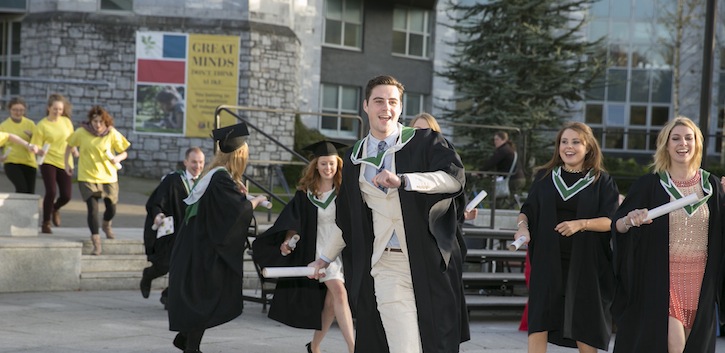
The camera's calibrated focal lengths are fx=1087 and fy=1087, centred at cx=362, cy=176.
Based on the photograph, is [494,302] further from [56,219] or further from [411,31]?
[411,31]

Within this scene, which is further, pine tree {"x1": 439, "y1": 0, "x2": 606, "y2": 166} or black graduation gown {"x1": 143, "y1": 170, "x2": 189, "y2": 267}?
pine tree {"x1": 439, "y1": 0, "x2": 606, "y2": 166}

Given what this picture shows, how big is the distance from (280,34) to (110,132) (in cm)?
1380

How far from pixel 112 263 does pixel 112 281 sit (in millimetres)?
382

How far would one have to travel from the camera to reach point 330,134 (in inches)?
1258

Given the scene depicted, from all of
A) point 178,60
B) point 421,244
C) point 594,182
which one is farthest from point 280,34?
point 421,244

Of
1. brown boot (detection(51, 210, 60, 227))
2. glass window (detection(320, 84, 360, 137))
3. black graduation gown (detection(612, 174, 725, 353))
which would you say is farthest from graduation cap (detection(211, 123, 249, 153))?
glass window (detection(320, 84, 360, 137))

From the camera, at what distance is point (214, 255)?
820 centimetres

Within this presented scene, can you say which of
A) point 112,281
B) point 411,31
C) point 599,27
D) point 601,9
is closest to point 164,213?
point 112,281

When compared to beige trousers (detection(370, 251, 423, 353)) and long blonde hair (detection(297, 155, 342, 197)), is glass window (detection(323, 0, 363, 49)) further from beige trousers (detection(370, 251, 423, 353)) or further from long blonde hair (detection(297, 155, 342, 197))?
beige trousers (detection(370, 251, 423, 353))

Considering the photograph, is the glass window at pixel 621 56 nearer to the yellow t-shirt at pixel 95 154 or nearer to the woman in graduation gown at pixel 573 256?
the yellow t-shirt at pixel 95 154

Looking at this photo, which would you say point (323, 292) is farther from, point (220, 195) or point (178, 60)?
point (178, 60)

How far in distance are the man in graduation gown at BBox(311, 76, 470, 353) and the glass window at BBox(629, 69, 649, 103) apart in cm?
3390

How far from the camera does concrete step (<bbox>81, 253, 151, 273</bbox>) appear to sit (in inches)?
497

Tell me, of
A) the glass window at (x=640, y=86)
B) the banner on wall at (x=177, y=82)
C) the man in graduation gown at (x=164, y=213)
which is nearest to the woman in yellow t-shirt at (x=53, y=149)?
the man in graduation gown at (x=164, y=213)
